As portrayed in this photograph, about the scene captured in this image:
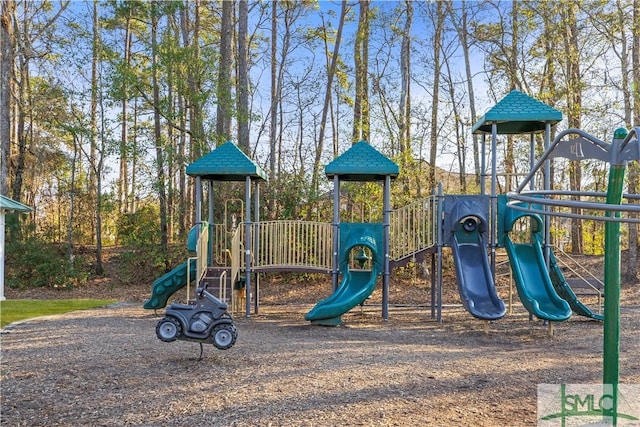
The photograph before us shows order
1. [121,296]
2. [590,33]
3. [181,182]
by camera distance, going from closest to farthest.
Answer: [121,296] < [590,33] < [181,182]

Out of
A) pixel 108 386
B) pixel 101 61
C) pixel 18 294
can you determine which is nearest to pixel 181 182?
pixel 101 61

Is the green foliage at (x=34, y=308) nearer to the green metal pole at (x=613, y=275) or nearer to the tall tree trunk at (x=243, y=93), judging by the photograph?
the tall tree trunk at (x=243, y=93)

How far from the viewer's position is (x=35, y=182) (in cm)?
2250

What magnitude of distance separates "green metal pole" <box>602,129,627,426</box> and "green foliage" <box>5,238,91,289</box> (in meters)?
16.3

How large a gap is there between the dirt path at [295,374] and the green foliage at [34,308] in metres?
1.32

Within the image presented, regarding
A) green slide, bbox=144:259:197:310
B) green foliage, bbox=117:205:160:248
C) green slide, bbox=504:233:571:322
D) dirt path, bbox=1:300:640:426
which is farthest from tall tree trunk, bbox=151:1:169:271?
green slide, bbox=504:233:571:322

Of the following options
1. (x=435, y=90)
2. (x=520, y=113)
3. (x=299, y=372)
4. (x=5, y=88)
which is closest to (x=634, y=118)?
(x=435, y=90)

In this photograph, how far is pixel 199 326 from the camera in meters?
6.02

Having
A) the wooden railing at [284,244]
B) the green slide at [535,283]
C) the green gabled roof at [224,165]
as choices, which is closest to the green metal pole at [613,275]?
the green slide at [535,283]

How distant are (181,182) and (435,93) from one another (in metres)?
10.2

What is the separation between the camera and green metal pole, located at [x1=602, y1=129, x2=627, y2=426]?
10.2ft

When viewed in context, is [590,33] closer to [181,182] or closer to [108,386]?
[181,182]

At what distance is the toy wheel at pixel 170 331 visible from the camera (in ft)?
19.8

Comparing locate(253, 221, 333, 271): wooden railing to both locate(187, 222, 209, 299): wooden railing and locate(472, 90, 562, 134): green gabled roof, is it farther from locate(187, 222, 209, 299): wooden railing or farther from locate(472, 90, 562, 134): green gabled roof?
locate(472, 90, 562, 134): green gabled roof
